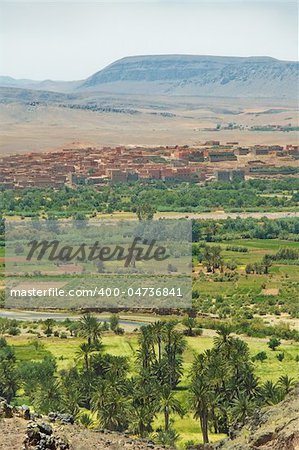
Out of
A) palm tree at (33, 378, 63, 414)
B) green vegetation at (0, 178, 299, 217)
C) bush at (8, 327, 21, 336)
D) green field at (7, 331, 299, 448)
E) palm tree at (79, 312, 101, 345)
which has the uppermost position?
palm tree at (33, 378, 63, 414)

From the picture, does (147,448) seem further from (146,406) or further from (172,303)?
(172,303)

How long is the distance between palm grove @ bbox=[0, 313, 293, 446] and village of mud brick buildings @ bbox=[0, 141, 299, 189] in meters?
45.2

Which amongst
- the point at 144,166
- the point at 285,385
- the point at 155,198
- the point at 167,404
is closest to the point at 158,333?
the point at 167,404

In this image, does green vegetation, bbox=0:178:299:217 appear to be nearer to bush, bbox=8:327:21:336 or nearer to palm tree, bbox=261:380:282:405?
bush, bbox=8:327:21:336

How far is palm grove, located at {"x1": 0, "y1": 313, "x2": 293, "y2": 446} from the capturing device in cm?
1616

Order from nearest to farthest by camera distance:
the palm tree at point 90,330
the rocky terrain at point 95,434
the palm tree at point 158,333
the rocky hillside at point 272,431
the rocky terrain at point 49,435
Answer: the rocky terrain at point 49,435 < the rocky terrain at point 95,434 < the rocky hillside at point 272,431 < the palm tree at point 158,333 < the palm tree at point 90,330

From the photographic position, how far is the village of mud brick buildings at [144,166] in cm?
6856

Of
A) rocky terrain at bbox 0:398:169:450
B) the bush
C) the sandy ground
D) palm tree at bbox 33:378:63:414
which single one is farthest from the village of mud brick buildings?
rocky terrain at bbox 0:398:169:450

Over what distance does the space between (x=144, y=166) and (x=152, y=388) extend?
56783 mm

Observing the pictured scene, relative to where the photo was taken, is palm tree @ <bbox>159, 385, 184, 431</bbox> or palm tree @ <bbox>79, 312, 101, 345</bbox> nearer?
palm tree @ <bbox>159, 385, 184, 431</bbox>

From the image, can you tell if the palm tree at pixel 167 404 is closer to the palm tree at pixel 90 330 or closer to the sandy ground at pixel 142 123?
the palm tree at pixel 90 330

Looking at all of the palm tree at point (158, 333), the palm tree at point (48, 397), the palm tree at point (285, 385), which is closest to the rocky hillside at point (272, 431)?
the palm tree at point (285, 385)

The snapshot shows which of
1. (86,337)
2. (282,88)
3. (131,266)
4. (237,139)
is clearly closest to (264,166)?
(237,139)

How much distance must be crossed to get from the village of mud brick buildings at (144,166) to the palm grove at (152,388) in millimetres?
45188
